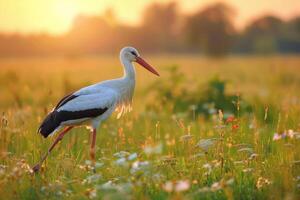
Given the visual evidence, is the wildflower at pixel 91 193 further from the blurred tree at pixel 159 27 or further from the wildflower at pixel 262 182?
the blurred tree at pixel 159 27

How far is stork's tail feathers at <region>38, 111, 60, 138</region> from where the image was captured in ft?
20.1

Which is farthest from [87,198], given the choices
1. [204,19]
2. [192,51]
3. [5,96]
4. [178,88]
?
[192,51]

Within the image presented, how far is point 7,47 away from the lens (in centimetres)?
5753

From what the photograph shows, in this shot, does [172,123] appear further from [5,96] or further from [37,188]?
[5,96]

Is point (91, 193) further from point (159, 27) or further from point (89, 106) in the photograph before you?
point (159, 27)

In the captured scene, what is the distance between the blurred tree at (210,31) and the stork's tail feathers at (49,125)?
45254mm

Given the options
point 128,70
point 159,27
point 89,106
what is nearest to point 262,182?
point 89,106

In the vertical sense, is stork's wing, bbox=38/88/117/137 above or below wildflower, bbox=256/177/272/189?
above

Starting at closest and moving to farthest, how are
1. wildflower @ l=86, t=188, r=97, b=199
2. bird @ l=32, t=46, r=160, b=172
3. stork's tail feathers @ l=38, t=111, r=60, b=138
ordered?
wildflower @ l=86, t=188, r=97, b=199, stork's tail feathers @ l=38, t=111, r=60, b=138, bird @ l=32, t=46, r=160, b=172

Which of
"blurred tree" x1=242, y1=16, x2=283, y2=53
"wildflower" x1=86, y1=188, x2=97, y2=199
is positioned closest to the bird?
"wildflower" x1=86, y1=188, x2=97, y2=199

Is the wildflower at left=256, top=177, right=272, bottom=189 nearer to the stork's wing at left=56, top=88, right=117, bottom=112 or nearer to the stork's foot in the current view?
the stork's foot

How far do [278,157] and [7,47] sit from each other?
54.6 meters

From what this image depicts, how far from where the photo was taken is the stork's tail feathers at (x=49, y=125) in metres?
6.12

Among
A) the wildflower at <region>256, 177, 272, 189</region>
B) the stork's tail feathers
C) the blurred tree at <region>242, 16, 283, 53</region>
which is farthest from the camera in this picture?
the blurred tree at <region>242, 16, 283, 53</region>
